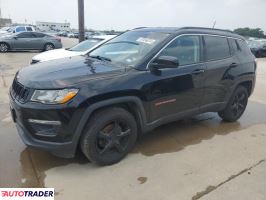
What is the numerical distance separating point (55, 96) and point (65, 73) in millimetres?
405

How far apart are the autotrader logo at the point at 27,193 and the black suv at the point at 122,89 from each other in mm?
421

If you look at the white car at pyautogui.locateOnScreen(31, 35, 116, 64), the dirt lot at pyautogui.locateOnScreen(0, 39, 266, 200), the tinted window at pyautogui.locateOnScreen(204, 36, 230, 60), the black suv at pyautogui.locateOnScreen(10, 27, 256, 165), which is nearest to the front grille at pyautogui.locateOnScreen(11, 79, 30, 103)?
the black suv at pyautogui.locateOnScreen(10, 27, 256, 165)

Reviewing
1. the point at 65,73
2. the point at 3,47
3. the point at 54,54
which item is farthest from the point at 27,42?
the point at 65,73

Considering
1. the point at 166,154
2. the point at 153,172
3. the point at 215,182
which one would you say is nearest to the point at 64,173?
the point at 153,172

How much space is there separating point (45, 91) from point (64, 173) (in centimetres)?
101

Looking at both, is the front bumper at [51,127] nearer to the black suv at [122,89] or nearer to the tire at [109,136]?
the black suv at [122,89]

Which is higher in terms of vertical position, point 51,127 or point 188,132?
point 51,127

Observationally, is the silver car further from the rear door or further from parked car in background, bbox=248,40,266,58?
the rear door

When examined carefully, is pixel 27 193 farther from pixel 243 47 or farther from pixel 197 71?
pixel 243 47

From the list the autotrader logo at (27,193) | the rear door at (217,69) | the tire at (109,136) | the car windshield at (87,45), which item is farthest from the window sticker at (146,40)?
the car windshield at (87,45)

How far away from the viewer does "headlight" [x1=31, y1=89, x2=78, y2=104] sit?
290cm

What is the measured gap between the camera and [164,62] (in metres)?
3.44

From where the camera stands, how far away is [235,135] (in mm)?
4609

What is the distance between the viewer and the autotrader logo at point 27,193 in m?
2.82
